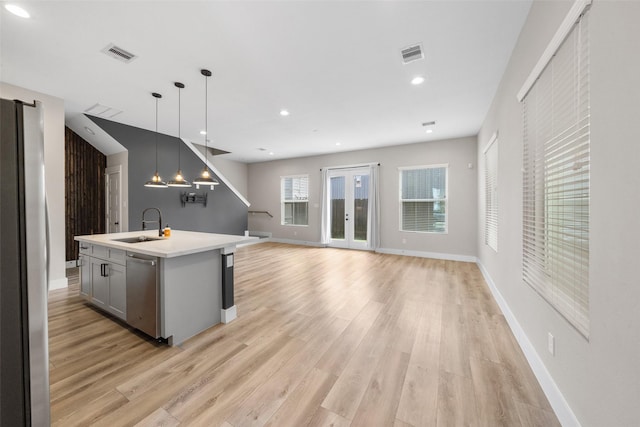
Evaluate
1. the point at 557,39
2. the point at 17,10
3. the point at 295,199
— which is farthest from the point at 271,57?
the point at 295,199

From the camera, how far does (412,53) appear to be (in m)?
2.62

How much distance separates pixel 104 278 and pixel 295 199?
589 cm

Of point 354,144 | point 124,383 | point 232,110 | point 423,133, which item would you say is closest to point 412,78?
point 423,133

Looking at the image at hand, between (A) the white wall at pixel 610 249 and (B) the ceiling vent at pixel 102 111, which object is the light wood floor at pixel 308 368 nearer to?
(A) the white wall at pixel 610 249

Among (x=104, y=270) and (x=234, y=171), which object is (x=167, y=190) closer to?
(x=234, y=171)

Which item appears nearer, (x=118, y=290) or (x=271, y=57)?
(x=118, y=290)

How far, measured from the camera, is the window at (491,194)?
11.4ft

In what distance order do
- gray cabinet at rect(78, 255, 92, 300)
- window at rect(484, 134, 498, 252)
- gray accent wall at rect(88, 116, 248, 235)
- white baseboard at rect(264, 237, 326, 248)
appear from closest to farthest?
gray cabinet at rect(78, 255, 92, 300)
window at rect(484, 134, 498, 252)
gray accent wall at rect(88, 116, 248, 235)
white baseboard at rect(264, 237, 326, 248)

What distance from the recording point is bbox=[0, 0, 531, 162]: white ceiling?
2113mm

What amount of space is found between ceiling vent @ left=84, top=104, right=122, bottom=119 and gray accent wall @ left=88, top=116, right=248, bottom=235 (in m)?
0.22

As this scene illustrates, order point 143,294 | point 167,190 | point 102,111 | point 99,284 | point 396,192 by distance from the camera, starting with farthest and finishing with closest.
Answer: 1. point 396,192
2. point 167,190
3. point 102,111
4. point 99,284
5. point 143,294

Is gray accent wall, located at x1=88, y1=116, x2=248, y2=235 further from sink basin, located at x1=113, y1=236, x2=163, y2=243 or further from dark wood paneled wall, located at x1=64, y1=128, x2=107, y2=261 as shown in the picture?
sink basin, located at x1=113, y1=236, x2=163, y2=243

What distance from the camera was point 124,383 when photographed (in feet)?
5.73

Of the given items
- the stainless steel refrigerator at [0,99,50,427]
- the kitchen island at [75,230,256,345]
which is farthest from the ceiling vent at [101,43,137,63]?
the stainless steel refrigerator at [0,99,50,427]
